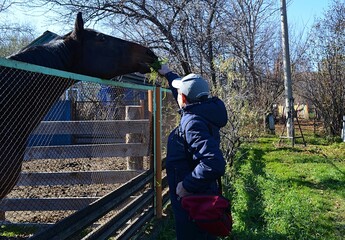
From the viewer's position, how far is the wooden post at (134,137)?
570 centimetres

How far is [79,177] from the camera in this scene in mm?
5242

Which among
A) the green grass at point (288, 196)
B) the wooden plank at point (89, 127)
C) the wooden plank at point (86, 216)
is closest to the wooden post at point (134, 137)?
the wooden plank at point (89, 127)

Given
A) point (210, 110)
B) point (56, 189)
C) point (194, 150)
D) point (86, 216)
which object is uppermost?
point (210, 110)

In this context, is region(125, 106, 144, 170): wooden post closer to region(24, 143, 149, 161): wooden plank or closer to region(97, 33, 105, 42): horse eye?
region(24, 143, 149, 161): wooden plank

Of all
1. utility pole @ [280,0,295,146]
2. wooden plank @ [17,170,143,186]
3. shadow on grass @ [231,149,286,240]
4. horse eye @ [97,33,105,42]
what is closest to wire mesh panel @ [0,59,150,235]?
wooden plank @ [17,170,143,186]

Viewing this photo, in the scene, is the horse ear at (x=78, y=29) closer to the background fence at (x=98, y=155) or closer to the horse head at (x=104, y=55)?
the horse head at (x=104, y=55)

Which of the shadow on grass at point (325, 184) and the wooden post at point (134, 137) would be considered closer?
the wooden post at point (134, 137)

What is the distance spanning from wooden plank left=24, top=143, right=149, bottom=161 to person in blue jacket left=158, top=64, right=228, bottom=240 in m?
1.97

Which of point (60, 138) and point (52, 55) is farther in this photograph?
point (60, 138)

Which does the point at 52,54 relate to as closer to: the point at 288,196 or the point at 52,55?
the point at 52,55

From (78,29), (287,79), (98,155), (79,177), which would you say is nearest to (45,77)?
(78,29)

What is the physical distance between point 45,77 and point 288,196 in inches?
190

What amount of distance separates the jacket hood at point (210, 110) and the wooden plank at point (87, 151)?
2178mm

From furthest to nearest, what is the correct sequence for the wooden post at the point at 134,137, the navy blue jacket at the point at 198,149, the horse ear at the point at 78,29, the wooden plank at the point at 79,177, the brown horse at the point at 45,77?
1. the wooden post at the point at 134,137
2. the wooden plank at the point at 79,177
3. the horse ear at the point at 78,29
4. the brown horse at the point at 45,77
5. the navy blue jacket at the point at 198,149
